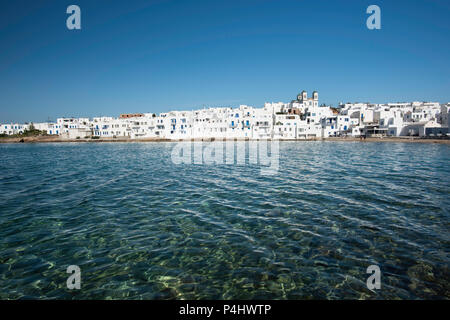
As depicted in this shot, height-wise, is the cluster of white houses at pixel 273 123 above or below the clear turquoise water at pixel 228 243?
above

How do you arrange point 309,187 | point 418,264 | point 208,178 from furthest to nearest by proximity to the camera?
1. point 208,178
2. point 309,187
3. point 418,264

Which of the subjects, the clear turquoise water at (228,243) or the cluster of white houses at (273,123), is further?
the cluster of white houses at (273,123)

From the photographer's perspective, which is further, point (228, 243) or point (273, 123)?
point (273, 123)

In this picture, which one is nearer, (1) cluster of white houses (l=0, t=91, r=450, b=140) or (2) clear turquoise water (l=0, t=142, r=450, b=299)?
(2) clear turquoise water (l=0, t=142, r=450, b=299)

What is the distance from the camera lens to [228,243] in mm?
8016

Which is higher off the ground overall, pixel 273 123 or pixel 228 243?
pixel 273 123

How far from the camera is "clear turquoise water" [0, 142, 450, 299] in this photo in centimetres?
582

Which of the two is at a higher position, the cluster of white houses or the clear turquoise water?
the cluster of white houses

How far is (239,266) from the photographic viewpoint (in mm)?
6703

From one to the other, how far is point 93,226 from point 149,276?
15.5 feet

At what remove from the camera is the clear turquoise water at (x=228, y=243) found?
5824mm
